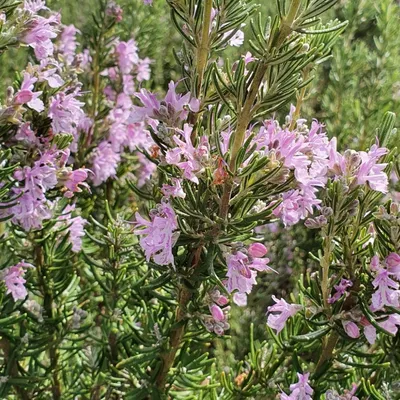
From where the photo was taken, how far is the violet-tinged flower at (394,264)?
38.9 inches

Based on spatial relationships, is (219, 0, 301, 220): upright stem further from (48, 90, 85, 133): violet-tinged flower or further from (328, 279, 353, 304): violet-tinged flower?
(48, 90, 85, 133): violet-tinged flower

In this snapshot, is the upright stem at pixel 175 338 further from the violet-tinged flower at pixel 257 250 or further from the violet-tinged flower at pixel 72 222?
the violet-tinged flower at pixel 72 222

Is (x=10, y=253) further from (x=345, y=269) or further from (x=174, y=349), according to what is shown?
(x=345, y=269)

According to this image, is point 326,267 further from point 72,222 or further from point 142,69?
point 142,69

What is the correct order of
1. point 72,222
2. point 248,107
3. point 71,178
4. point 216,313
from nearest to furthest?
1. point 248,107
2. point 216,313
3. point 71,178
4. point 72,222

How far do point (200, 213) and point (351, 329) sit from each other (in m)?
0.38

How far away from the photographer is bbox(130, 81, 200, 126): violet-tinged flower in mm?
1006

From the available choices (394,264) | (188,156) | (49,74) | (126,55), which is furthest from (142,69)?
(394,264)

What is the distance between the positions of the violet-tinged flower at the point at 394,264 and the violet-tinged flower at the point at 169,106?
0.47 meters

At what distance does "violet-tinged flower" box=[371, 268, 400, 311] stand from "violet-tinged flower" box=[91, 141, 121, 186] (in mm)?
1092

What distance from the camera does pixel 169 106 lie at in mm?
1016

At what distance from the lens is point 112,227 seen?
55.2 inches

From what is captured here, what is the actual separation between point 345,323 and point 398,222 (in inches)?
9.0

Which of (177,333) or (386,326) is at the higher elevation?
(386,326)
